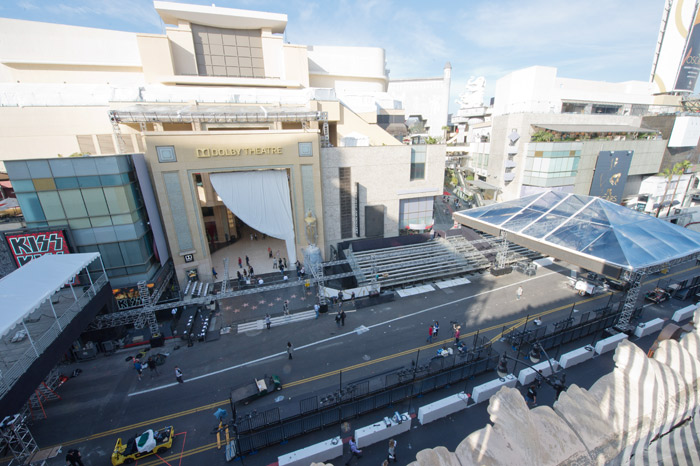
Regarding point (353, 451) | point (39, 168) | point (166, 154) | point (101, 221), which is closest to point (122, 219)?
point (101, 221)

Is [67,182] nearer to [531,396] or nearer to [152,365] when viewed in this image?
[152,365]

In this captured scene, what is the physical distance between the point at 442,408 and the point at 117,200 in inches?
994

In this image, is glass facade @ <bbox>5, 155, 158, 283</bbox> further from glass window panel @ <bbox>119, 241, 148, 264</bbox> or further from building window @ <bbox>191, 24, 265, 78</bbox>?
building window @ <bbox>191, 24, 265, 78</bbox>

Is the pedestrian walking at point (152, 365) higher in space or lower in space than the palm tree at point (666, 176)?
lower

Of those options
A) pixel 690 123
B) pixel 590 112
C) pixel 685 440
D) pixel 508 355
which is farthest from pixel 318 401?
pixel 690 123

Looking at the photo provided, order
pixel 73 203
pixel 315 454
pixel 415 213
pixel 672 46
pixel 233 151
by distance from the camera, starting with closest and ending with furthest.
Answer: pixel 315 454, pixel 73 203, pixel 233 151, pixel 415 213, pixel 672 46

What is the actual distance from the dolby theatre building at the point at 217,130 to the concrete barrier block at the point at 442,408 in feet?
62.3

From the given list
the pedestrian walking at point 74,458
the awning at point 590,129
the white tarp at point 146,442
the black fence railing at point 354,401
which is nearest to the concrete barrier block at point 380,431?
the black fence railing at point 354,401

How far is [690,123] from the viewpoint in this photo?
47.6 metres

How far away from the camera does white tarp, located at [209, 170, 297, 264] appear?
26.7 metres

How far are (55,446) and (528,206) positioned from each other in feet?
113

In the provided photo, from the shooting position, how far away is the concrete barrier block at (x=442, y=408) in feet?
45.9

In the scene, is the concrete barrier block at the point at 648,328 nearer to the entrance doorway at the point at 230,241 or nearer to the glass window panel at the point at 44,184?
the entrance doorway at the point at 230,241

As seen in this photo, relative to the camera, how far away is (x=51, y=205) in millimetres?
19891
